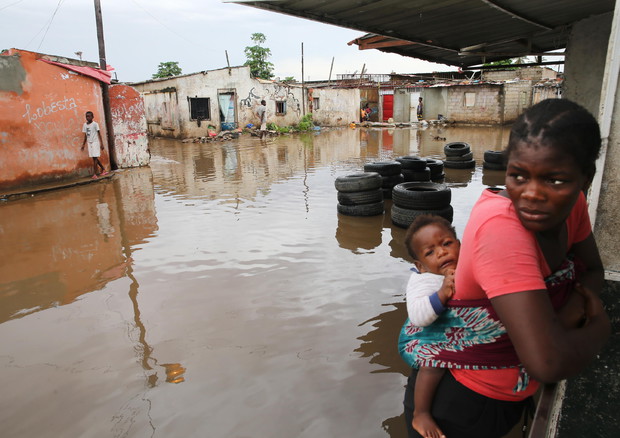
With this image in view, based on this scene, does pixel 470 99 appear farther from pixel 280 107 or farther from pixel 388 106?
pixel 280 107

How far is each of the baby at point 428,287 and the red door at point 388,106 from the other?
125 ft

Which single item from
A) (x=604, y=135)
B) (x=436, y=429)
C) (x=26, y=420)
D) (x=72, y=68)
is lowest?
(x=26, y=420)

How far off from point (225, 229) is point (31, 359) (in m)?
3.63

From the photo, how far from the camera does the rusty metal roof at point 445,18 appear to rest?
18.0ft

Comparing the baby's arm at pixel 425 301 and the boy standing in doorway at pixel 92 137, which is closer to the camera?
the baby's arm at pixel 425 301

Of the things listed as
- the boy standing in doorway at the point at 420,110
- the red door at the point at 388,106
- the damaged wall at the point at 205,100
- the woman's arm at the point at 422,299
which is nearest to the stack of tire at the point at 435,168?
the woman's arm at the point at 422,299

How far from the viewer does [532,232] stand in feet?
4.12

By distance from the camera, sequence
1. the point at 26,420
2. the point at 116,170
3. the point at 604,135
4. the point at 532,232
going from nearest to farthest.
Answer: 1. the point at 532,232
2. the point at 604,135
3. the point at 26,420
4. the point at 116,170

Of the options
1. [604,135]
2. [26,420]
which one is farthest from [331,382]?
[604,135]

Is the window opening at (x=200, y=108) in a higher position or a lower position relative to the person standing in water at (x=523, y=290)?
higher

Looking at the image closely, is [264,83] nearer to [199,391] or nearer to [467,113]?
[467,113]

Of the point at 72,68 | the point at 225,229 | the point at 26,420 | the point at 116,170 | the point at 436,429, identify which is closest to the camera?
the point at 436,429

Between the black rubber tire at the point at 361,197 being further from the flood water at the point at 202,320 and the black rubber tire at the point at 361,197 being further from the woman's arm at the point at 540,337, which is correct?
the woman's arm at the point at 540,337

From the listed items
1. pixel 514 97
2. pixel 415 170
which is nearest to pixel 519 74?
pixel 514 97
